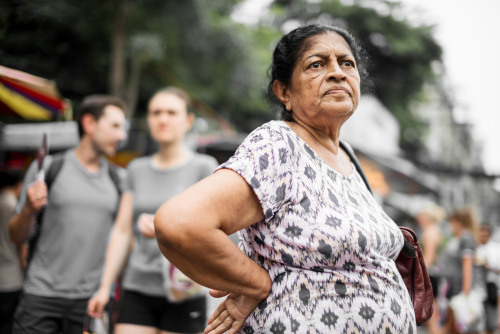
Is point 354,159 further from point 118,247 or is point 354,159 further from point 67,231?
point 67,231

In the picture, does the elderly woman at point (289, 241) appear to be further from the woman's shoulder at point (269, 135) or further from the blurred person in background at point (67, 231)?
the blurred person in background at point (67, 231)

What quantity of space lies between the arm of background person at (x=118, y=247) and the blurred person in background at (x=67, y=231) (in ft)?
0.23

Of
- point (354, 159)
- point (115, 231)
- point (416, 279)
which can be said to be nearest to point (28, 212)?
point (115, 231)

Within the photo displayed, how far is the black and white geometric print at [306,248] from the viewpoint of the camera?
4.20ft

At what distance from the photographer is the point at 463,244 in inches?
235

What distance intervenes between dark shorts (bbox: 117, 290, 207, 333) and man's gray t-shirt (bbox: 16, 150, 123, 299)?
1.06 feet

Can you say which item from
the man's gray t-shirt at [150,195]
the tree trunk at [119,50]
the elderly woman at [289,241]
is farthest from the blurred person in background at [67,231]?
the tree trunk at [119,50]

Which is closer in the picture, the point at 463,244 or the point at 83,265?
the point at 83,265

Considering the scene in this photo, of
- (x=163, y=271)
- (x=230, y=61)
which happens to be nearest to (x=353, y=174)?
(x=163, y=271)

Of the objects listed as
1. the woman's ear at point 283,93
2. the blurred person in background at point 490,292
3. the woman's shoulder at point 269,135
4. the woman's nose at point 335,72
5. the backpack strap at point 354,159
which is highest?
the woman's nose at point 335,72

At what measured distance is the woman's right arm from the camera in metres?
1.15

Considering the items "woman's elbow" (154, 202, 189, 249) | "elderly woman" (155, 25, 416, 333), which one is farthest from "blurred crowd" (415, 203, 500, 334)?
"woman's elbow" (154, 202, 189, 249)

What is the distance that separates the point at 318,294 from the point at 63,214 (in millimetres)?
1917

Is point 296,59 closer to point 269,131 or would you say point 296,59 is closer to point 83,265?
point 269,131
